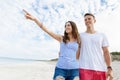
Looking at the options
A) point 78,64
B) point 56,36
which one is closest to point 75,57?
point 78,64

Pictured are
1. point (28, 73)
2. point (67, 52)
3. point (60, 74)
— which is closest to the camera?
point (60, 74)

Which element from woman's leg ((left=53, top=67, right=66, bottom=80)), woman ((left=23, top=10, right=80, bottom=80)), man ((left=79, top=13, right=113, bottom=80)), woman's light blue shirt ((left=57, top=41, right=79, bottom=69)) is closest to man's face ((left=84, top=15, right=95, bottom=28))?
man ((left=79, top=13, right=113, bottom=80))

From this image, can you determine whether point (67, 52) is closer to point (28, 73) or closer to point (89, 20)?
point (89, 20)

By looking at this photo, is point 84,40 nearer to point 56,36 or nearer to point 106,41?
point 106,41

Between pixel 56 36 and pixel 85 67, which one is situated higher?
pixel 56 36

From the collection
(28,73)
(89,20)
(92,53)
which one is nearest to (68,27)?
(89,20)

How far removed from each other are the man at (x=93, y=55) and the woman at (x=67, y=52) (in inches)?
12.7

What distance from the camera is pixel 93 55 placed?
6.27 m

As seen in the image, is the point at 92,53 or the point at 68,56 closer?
the point at 92,53

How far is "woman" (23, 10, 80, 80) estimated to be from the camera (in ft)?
22.1

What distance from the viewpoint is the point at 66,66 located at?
6.74 metres

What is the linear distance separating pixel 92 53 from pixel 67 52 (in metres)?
0.67

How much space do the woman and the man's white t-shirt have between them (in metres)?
0.31

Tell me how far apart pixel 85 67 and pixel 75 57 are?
0.53 meters
